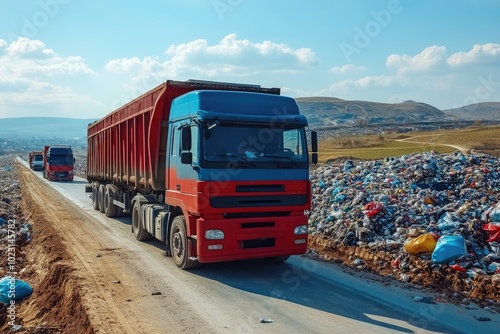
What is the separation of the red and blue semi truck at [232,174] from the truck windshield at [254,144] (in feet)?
0.05

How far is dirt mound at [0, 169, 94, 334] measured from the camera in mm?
5840

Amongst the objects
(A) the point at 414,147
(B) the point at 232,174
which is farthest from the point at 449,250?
(A) the point at 414,147

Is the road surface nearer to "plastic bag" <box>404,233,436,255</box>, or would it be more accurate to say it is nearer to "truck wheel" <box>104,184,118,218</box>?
"plastic bag" <box>404,233,436,255</box>

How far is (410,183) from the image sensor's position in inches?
519

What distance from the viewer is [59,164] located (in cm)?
3538

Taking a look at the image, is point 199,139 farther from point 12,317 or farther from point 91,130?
point 91,130

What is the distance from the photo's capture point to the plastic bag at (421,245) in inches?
328

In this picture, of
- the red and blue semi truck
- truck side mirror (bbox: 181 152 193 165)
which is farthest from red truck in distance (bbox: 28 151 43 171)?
truck side mirror (bbox: 181 152 193 165)

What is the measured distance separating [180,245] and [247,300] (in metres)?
2.13

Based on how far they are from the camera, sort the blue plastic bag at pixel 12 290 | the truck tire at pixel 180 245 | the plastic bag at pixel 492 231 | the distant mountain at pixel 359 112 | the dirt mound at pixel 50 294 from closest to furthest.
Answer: the dirt mound at pixel 50 294, the blue plastic bag at pixel 12 290, the truck tire at pixel 180 245, the plastic bag at pixel 492 231, the distant mountain at pixel 359 112

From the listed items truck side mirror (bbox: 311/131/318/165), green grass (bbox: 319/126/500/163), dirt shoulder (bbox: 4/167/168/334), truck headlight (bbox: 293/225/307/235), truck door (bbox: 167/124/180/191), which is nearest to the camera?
dirt shoulder (bbox: 4/167/168/334)

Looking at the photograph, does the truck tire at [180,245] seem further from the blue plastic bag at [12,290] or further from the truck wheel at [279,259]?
the blue plastic bag at [12,290]

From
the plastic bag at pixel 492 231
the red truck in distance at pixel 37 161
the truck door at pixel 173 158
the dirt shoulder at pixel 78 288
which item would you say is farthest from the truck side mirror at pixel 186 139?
the red truck in distance at pixel 37 161

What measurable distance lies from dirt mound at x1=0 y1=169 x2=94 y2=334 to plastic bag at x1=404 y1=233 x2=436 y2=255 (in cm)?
581
